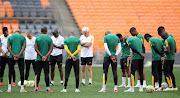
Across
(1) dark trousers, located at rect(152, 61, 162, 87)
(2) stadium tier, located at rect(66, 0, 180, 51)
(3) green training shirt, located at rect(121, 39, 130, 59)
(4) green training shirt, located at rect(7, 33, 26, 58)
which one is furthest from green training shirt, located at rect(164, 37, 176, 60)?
(2) stadium tier, located at rect(66, 0, 180, 51)

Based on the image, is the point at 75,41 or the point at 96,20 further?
the point at 96,20

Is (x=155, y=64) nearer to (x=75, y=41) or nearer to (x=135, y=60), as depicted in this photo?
(x=135, y=60)

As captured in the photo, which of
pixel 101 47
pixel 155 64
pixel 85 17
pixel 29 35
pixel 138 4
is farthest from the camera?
pixel 138 4

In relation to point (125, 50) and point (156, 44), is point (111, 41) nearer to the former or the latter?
point (156, 44)

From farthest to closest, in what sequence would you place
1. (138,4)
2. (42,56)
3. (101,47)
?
(138,4), (101,47), (42,56)

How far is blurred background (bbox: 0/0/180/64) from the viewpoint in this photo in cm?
2689

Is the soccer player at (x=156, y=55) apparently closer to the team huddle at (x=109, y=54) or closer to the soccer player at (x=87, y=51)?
the team huddle at (x=109, y=54)

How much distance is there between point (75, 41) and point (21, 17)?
705 inches

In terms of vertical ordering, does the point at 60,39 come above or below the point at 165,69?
above

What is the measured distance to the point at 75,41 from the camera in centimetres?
1001

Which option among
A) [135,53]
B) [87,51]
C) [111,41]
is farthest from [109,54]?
[87,51]

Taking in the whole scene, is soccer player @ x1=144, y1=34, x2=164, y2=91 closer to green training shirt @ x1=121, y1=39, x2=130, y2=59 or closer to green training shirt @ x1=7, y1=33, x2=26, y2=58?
green training shirt @ x1=121, y1=39, x2=130, y2=59

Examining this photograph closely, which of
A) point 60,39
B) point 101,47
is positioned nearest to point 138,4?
point 101,47

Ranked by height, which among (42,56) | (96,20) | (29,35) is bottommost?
(42,56)
